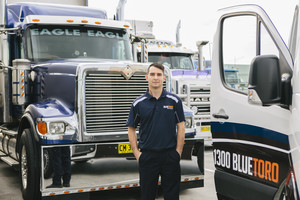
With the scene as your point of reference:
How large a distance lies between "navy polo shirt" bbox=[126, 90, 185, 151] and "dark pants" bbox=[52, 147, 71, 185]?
1667 mm

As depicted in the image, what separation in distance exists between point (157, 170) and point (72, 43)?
160 inches

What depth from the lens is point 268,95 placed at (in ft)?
10.0

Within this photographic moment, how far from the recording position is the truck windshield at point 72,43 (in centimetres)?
757

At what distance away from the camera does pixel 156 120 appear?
443 cm

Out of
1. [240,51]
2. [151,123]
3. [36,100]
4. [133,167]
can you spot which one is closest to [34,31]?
[36,100]

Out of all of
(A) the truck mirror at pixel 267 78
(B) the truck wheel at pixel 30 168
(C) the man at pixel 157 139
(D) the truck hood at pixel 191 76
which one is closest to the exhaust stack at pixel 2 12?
(B) the truck wheel at pixel 30 168

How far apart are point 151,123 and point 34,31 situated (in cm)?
404

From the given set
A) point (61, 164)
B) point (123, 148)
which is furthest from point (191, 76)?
point (61, 164)

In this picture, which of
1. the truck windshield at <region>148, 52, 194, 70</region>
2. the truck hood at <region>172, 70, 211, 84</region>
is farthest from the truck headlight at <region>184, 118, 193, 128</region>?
the truck windshield at <region>148, 52, 194, 70</region>

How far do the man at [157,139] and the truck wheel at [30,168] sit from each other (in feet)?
6.98

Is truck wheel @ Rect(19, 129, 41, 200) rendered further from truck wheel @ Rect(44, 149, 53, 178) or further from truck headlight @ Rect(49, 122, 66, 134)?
truck headlight @ Rect(49, 122, 66, 134)

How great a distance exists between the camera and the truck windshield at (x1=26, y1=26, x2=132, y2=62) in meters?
7.57

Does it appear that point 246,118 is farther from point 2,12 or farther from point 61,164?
point 2,12

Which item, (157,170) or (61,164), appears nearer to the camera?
(157,170)
